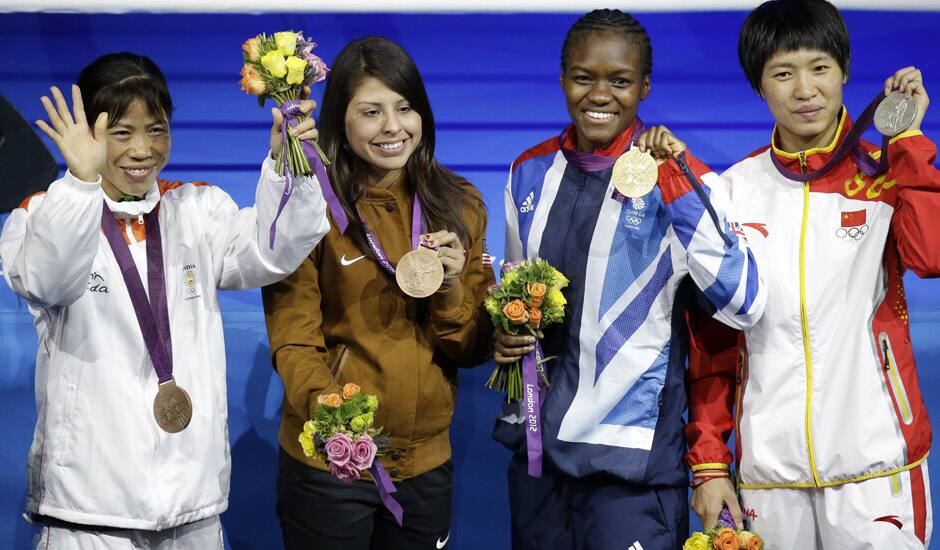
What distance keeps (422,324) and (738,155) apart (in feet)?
6.32

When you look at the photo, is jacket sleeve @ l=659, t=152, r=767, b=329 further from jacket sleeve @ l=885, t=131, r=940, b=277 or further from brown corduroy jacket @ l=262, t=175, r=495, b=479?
brown corduroy jacket @ l=262, t=175, r=495, b=479

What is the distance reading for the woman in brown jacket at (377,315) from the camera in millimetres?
3803

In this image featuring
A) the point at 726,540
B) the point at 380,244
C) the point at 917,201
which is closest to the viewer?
the point at 917,201

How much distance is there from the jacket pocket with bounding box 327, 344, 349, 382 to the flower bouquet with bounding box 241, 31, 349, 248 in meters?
0.51

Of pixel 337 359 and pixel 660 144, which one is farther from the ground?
pixel 660 144

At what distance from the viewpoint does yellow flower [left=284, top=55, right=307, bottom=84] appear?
3.45 metres

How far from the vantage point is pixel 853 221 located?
11.9 ft

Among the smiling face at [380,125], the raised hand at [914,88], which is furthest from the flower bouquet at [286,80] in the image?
the raised hand at [914,88]

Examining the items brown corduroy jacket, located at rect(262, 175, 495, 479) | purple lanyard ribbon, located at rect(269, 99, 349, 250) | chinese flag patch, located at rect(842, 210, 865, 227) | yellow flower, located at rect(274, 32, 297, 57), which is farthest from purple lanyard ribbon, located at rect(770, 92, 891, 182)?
yellow flower, located at rect(274, 32, 297, 57)

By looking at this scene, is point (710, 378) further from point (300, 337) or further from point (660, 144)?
point (300, 337)

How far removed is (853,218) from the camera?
3.62 meters

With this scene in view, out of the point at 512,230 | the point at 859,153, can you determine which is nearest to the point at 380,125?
the point at 512,230

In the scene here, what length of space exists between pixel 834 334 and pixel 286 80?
5.95 feet

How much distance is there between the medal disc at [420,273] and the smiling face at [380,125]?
0.33m
